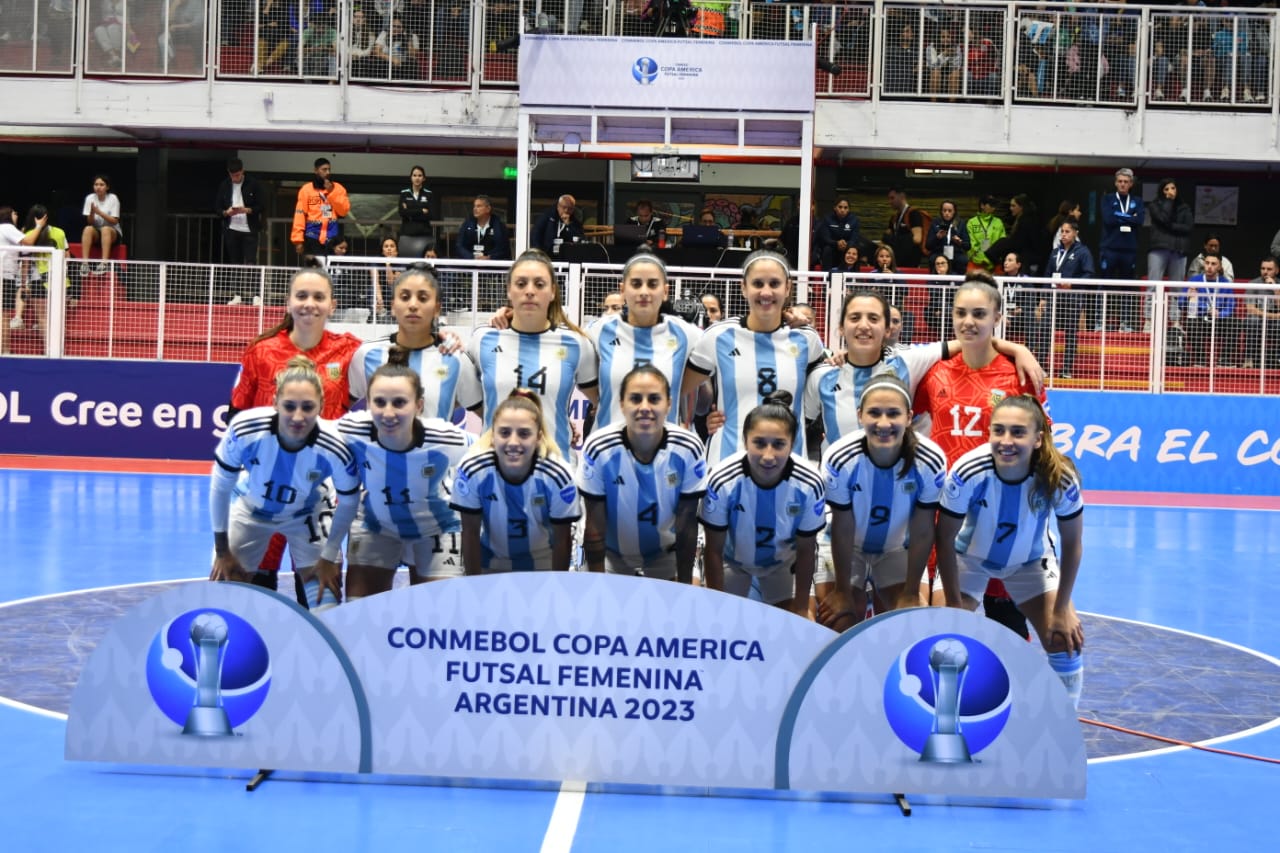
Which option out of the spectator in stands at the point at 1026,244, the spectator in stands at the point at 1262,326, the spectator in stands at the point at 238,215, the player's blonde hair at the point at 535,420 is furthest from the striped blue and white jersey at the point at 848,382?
the spectator in stands at the point at 238,215

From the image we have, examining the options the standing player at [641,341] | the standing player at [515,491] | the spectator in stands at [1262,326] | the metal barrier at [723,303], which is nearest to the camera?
the standing player at [515,491]

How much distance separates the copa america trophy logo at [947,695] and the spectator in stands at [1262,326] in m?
11.3

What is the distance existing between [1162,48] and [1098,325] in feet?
21.2

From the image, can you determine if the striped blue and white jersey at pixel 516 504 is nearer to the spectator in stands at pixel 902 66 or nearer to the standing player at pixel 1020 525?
the standing player at pixel 1020 525

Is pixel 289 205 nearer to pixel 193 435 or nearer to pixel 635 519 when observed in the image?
pixel 193 435

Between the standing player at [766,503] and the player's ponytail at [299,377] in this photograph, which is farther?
the player's ponytail at [299,377]

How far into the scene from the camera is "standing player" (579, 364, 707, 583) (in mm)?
6648

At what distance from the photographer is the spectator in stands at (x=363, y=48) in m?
20.9

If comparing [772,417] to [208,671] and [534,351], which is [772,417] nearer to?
[534,351]

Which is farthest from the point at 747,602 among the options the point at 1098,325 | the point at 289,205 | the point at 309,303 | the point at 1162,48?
the point at 289,205

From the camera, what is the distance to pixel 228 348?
16.5 metres

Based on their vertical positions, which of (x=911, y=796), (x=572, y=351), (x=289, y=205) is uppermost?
(x=289, y=205)

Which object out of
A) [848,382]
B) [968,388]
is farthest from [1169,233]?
[848,382]

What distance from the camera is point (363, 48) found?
825 inches
